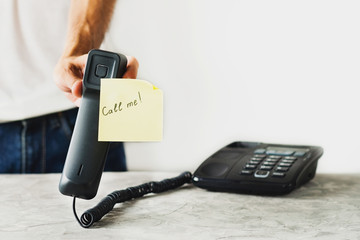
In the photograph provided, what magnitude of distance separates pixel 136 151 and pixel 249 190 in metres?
0.76

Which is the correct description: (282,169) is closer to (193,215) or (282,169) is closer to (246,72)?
(193,215)

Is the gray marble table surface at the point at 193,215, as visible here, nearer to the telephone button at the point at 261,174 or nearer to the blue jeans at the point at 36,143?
the telephone button at the point at 261,174

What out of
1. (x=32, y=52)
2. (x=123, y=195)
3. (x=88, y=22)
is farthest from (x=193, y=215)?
(x=32, y=52)

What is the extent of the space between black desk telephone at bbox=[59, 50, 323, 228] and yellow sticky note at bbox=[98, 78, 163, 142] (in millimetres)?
48

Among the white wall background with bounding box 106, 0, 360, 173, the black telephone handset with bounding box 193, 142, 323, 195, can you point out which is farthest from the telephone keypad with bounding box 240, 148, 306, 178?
the white wall background with bounding box 106, 0, 360, 173

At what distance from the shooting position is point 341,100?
1423 mm

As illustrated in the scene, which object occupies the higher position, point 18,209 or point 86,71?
point 86,71

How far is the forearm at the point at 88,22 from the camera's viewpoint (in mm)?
1095

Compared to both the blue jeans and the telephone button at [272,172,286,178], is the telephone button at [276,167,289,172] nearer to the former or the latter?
the telephone button at [272,172,286,178]

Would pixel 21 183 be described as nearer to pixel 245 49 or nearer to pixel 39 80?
pixel 39 80

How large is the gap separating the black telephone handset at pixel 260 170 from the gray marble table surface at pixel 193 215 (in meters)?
0.02

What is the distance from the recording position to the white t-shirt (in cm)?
126

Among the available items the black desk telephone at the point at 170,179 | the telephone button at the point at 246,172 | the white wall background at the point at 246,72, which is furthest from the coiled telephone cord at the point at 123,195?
the white wall background at the point at 246,72

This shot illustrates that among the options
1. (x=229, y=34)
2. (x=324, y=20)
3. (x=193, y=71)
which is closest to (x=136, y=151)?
(x=193, y=71)
